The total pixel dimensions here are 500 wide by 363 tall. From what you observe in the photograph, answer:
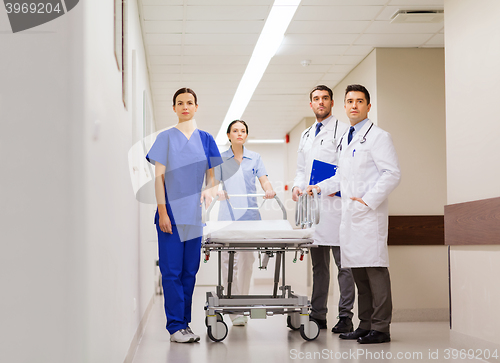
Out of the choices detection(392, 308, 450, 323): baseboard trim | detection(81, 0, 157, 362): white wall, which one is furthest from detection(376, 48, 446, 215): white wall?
detection(81, 0, 157, 362): white wall

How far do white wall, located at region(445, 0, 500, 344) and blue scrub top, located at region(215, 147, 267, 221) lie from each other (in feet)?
5.46

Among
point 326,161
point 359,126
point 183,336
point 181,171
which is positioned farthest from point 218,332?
point 359,126

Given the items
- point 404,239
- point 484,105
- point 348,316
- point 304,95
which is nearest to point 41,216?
point 484,105

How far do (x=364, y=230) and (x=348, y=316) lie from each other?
80 centimetres

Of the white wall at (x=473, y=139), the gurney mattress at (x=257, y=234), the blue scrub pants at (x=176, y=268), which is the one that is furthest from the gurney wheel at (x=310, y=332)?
the white wall at (x=473, y=139)

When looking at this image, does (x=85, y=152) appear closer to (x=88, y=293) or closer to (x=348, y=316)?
(x=88, y=293)

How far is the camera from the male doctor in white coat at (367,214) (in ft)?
10.8

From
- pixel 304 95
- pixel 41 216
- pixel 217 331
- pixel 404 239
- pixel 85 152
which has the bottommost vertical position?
pixel 217 331

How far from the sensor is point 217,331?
3.44 meters

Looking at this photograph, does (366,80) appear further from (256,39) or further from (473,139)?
(473,139)

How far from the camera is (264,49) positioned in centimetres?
512

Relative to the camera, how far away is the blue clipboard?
13.0 feet

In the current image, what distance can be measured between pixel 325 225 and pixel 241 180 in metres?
0.93

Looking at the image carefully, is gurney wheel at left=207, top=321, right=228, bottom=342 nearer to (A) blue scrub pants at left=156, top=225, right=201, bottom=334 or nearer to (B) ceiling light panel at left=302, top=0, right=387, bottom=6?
(A) blue scrub pants at left=156, top=225, right=201, bottom=334
